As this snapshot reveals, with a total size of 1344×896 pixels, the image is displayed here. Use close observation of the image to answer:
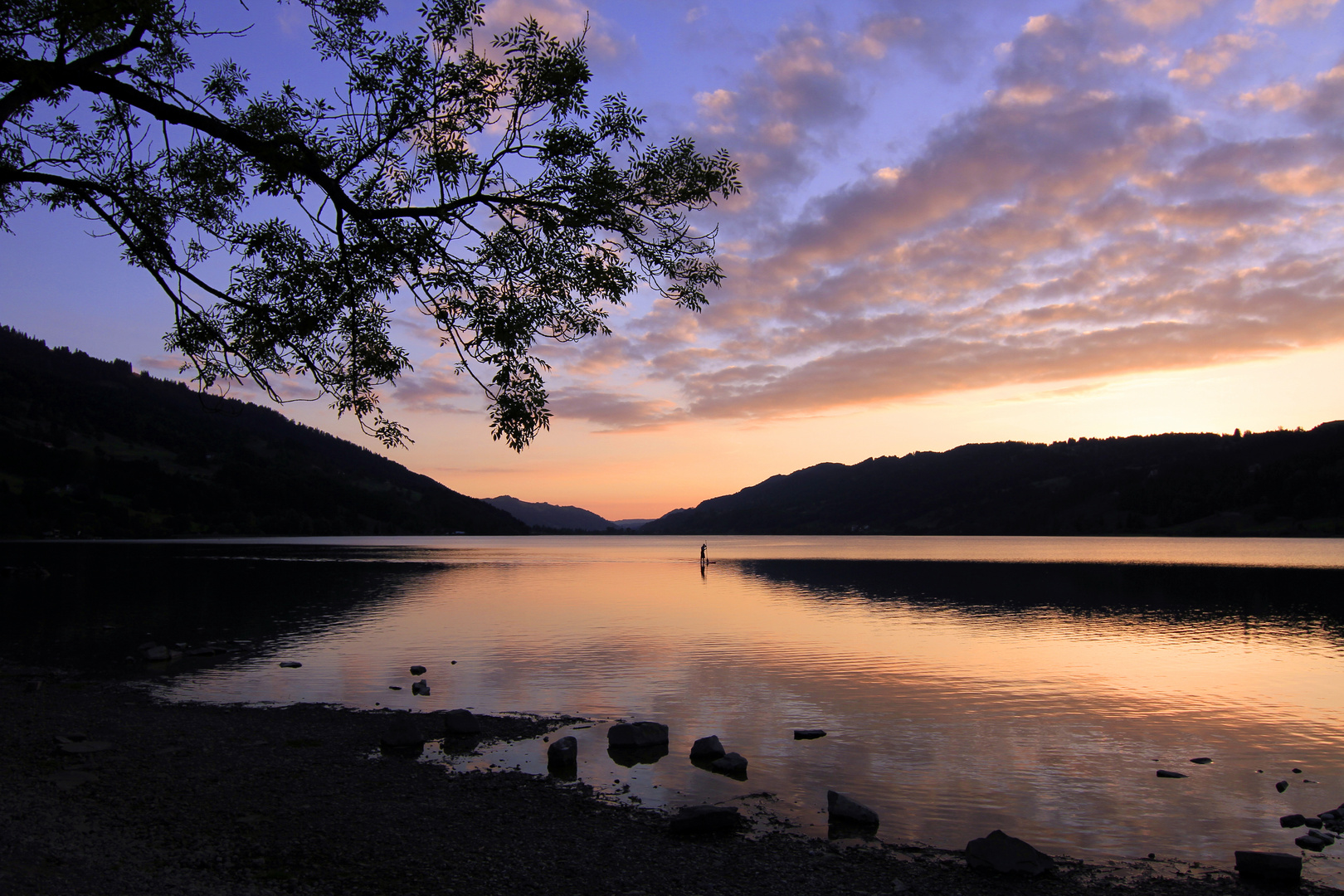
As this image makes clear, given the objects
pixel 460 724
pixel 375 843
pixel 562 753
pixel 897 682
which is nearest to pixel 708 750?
pixel 562 753

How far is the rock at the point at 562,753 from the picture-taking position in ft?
66.8

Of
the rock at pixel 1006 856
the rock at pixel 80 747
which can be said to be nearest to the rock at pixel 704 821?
the rock at pixel 1006 856

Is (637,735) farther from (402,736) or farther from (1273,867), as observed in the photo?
(1273,867)

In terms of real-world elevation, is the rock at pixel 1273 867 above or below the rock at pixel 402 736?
below

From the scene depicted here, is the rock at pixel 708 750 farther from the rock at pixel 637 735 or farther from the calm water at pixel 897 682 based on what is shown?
the rock at pixel 637 735

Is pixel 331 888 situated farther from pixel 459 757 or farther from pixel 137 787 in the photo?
pixel 459 757

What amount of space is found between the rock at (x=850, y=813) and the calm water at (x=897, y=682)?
0.38 metres

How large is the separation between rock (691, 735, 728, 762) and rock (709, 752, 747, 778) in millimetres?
252

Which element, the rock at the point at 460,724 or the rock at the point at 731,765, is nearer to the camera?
the rock at the point at 731,765

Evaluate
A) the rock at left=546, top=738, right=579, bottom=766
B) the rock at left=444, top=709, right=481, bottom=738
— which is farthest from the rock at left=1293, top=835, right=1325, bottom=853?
the rock at left=444, top=709, right=481, bottom=738

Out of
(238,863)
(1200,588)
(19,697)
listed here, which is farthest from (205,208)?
(1200,588)

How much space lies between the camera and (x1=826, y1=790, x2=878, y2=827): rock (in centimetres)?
1680

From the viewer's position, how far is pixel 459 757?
21.3 m

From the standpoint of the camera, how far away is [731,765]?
20.7 m
